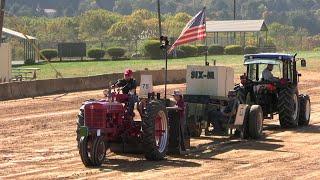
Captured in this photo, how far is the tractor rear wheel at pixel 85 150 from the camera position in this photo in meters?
12.8

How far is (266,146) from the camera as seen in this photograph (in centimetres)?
1630

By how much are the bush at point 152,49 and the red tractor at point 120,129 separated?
4847 centimetres

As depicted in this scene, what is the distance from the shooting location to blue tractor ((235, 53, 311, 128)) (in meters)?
19.8

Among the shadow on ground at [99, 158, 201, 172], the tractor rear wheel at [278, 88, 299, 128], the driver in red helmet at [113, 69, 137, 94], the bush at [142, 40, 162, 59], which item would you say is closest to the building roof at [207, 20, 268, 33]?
the bush at [142, 40, 162, 59]

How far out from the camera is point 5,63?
35.1 meters

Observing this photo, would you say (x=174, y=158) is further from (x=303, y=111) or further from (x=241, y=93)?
(x=303, y=111)

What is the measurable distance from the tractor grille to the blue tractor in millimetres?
7195

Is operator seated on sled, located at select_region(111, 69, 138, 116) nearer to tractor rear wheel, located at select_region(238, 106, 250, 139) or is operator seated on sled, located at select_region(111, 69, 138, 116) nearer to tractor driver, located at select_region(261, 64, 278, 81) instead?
tractor rear wheel, located at select_region(238, 106, 250, 139)

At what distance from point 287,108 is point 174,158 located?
6141mm

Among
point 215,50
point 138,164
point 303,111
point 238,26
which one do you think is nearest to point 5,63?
point 303,111

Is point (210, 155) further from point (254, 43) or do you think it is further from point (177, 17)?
point (177, 17)

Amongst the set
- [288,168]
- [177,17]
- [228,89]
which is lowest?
[288,168]

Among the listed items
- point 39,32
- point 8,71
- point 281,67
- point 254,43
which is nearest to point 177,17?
point 39,32

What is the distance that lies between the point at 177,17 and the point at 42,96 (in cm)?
10347
